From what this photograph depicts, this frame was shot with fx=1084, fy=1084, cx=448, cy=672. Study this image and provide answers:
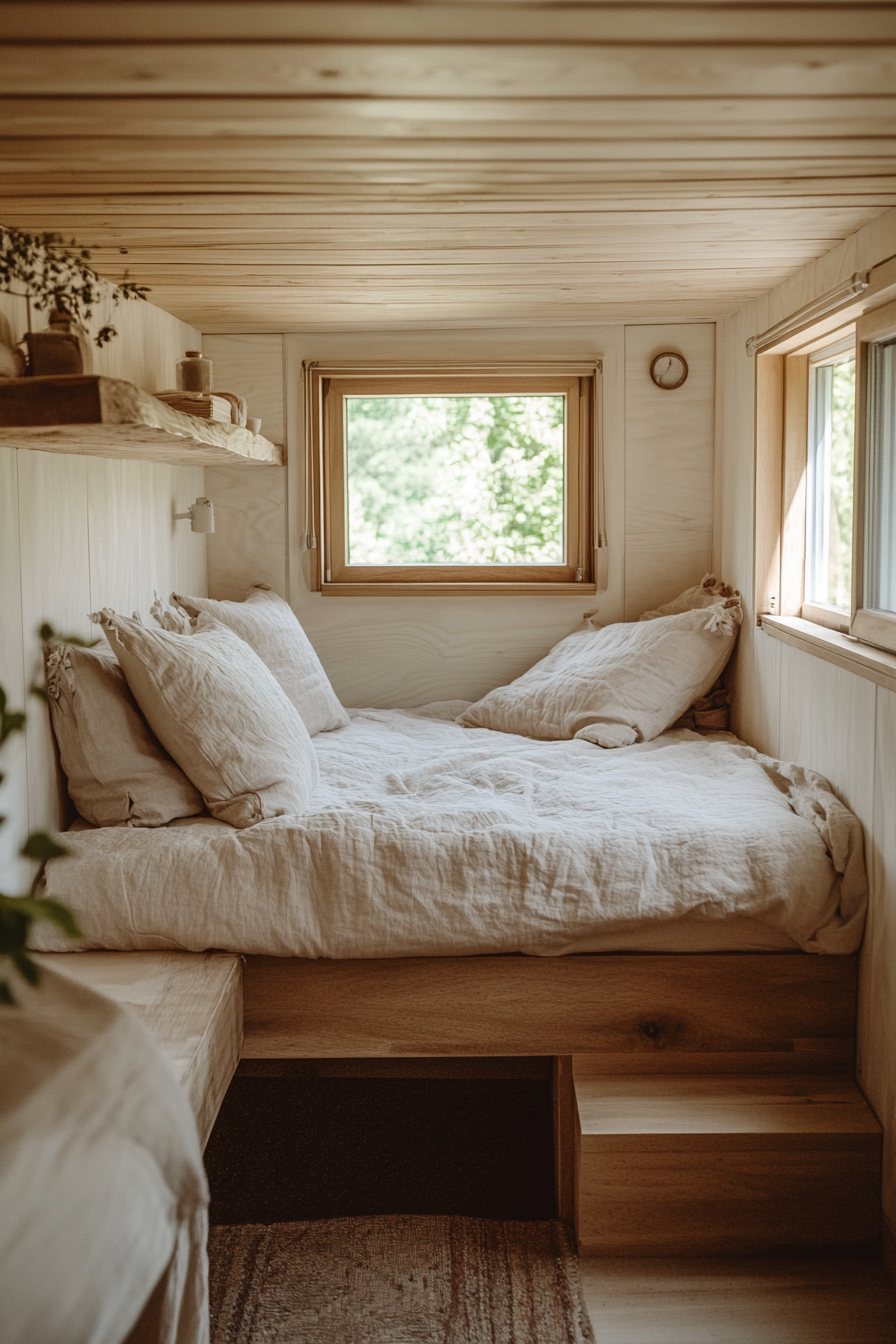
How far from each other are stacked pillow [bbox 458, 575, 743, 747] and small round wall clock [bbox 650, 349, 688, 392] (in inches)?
29.0

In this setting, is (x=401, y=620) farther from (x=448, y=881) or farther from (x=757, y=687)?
(x=448, y=881)

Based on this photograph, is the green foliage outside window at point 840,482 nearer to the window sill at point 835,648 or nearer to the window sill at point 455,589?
the window sill at point 835,648

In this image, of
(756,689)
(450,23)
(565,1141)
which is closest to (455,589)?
(756,689)

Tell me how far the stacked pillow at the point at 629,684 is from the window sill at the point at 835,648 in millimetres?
250

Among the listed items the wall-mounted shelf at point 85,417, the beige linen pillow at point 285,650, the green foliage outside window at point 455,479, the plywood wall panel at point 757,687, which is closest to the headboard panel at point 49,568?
the wall-mounted shelf at point 85,417

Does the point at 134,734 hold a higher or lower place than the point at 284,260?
lower

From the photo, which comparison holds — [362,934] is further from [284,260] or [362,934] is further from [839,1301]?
[284,260]

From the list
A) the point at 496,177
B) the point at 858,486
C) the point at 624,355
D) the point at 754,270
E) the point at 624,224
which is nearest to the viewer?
the point at 496,177

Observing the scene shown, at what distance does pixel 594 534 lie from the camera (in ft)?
12.2

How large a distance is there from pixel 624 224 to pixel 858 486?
0.76 metres

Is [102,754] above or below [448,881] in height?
above

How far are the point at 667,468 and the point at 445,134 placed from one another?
2.18 meters

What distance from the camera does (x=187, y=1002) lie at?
189 cm

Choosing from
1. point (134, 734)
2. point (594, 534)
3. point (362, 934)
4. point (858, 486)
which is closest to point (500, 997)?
point (362, 934)
